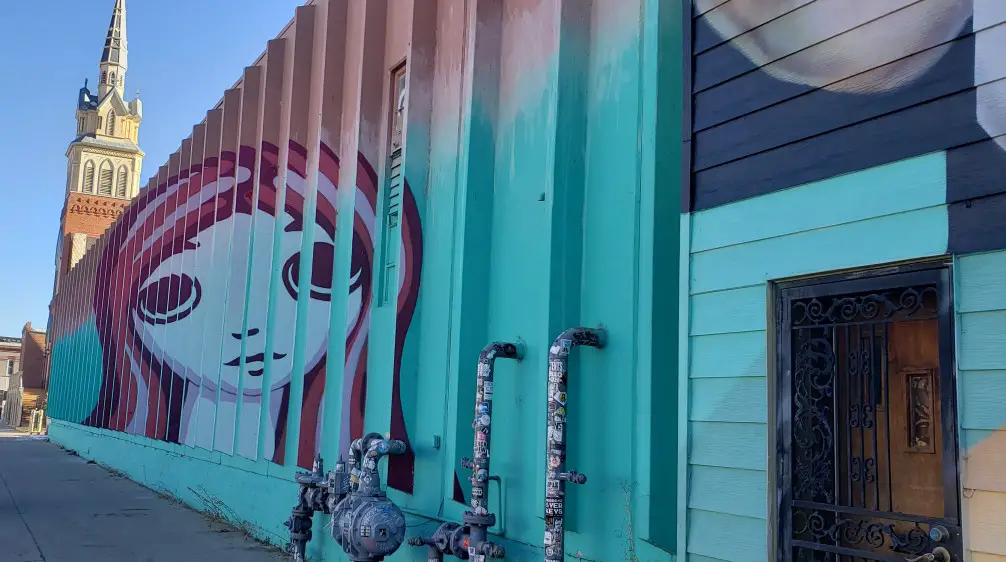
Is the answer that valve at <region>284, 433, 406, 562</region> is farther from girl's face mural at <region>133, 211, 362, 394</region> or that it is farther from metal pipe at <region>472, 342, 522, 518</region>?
girl's face mural at <region>133, 211, 362, 394</region>

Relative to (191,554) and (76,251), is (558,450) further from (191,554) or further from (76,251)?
(76,251)

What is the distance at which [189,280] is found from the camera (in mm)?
14953

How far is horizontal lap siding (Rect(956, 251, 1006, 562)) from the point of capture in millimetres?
3137

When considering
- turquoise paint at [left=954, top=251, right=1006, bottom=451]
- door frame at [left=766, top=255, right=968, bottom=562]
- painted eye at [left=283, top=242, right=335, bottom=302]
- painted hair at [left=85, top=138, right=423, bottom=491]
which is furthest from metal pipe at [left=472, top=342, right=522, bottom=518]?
painted eye at [left=283, top=242, right=335, bottom=302]

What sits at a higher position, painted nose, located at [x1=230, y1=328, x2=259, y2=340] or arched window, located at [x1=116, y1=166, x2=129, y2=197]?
arched window, located at [x1=116, y1=166, x2=129, y2=197]

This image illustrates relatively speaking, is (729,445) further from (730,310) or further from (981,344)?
(981,344)

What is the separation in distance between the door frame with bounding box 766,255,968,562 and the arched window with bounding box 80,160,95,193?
64898 mm

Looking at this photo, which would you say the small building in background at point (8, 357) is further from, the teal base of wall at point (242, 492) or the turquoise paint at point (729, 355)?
the turquoise paint at point (729, 355)

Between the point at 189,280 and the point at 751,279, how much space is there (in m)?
12.5

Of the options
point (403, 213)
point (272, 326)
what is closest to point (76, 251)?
point (272, 326)

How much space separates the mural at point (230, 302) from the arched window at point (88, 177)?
4586 cm

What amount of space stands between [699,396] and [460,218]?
9.32 feet

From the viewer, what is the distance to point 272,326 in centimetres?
1058

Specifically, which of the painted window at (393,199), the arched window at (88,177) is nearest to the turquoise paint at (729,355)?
the painted window at (393,199)
